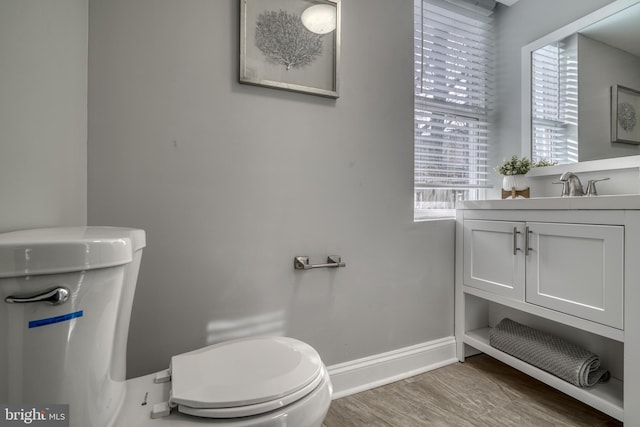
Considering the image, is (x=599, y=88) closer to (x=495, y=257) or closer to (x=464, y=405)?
(x=495, y=257)

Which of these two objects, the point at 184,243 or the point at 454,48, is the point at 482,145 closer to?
the point at 454,48

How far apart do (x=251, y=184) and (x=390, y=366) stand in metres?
1.16

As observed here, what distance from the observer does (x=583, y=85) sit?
5.34 feet

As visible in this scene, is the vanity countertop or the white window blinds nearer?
the vanity countertop

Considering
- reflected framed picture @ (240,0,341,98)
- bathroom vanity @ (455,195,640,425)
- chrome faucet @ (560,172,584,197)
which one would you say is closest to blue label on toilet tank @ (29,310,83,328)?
reflected framed picture @ (240,0,341,98)

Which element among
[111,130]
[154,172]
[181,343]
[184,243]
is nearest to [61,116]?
[111,130]

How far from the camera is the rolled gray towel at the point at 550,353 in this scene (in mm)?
1289

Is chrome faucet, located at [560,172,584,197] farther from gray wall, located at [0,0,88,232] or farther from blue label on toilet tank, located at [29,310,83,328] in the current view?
gray wall, located at [0,0,88,232]

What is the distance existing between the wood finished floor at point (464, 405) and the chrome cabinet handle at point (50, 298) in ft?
3.66

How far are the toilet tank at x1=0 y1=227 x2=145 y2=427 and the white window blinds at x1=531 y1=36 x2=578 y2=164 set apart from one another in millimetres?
2084

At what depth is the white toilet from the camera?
0.52m

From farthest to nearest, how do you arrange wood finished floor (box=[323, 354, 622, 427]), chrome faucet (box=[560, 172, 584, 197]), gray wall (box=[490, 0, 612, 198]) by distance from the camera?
gray wall (box=[490, 0, 612, 198]) → chrome faucet (box=[560, 172, 584, 197]) → wood finished floor (box=[323, 354, 622, 427])

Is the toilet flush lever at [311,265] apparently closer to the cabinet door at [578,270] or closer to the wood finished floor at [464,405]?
the wood finished floor at [464,405]

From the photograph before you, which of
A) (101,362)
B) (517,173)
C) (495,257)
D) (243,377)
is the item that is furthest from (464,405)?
(101,362)
